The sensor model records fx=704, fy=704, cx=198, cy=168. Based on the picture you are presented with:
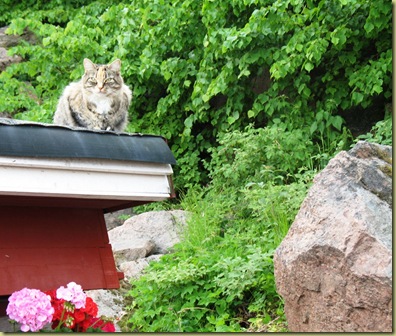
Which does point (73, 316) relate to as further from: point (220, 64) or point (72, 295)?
point (220, 64)

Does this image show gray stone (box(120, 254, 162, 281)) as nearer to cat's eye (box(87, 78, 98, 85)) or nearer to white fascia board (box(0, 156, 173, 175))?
cat's eye (box(87, 78, 98, 85))

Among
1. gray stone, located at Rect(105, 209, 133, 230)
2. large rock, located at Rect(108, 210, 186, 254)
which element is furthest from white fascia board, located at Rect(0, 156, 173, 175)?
gray stone, located at Rect(105, 209, 133, 230)

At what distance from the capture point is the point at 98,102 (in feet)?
23.0

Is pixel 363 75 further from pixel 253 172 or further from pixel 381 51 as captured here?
pixel 253 172

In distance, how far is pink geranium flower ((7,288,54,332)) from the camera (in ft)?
10.5

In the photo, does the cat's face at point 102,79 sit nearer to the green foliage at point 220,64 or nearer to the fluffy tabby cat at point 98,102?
the fluffy tabby cat at point 98,102

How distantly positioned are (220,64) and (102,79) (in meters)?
3.20

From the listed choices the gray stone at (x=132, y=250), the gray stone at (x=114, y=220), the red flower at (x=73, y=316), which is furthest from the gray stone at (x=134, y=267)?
the red flower at (x=73, y=316)

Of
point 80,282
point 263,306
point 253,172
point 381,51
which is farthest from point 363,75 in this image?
point 80,282

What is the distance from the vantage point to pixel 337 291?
4445 millimetres

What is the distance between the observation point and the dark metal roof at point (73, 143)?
10.3 feet

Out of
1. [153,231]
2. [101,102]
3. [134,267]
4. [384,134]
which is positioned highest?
[101,102]

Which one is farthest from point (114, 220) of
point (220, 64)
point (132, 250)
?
point (220, 64)

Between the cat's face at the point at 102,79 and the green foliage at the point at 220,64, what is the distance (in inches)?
81.6
